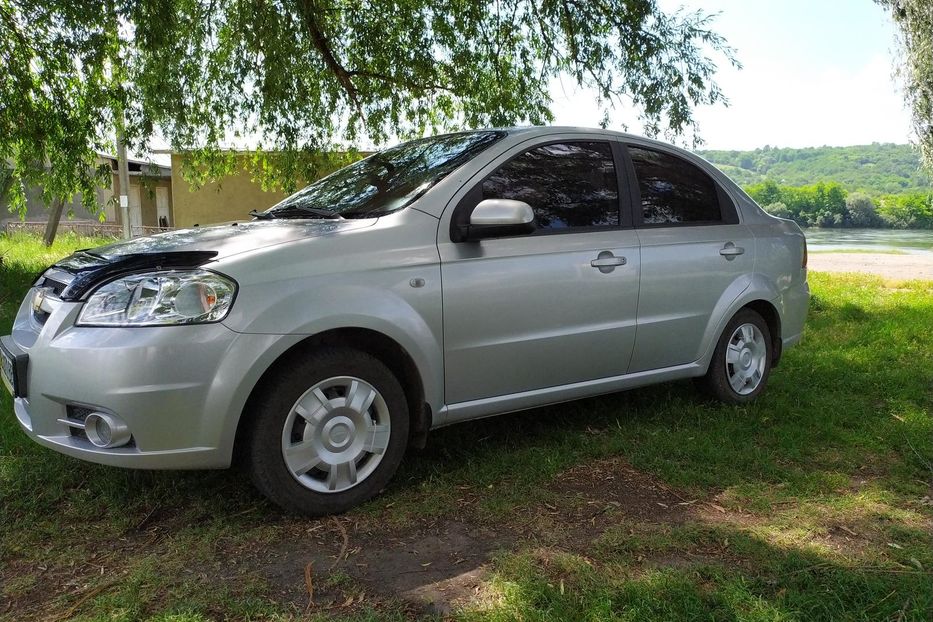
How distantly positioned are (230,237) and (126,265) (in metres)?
0.47

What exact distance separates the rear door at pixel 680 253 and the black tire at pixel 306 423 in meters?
1.62

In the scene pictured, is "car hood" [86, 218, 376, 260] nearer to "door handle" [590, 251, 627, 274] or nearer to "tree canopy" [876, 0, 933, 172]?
"door handle" [590, 251, 627, 274]

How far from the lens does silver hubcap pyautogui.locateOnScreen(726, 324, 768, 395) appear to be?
5133 millimetres

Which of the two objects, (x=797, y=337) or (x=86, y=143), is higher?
(x=86, y=143)

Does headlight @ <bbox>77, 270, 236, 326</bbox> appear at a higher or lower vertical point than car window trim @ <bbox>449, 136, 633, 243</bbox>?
lower

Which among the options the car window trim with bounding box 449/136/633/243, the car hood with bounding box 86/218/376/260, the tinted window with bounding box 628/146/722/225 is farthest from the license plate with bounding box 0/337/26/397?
the tinted window with bounding box 628/146/722/225

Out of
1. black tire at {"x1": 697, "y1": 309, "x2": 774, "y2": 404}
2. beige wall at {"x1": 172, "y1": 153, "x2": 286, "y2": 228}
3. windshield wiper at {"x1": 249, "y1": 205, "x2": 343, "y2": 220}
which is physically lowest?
black tire at {"x1": 697, "y1": 309, "x2": 774, "y2": 404}

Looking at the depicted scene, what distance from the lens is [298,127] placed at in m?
12.2

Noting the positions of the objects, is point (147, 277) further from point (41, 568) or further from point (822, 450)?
point (822, 450)

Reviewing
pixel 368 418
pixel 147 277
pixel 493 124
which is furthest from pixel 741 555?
pixel 493 124

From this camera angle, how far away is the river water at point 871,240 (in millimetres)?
24808

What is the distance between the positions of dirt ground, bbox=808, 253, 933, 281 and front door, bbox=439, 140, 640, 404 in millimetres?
11178

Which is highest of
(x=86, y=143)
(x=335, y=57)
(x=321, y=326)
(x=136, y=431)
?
(x=335, y=57)

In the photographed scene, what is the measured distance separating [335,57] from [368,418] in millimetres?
9621
